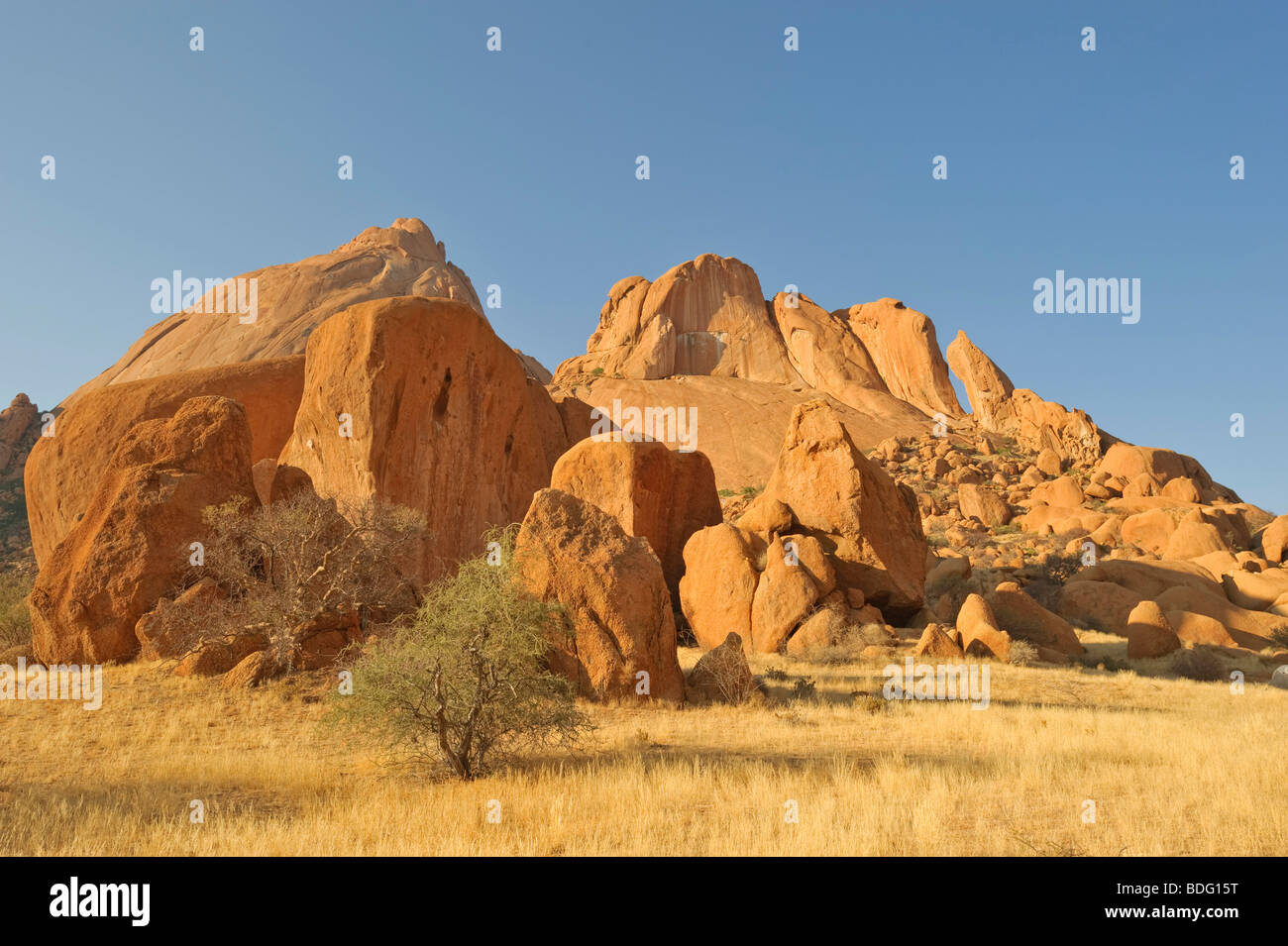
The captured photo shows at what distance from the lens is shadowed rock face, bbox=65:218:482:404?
56281 millimetres

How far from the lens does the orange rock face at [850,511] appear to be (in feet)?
69.2

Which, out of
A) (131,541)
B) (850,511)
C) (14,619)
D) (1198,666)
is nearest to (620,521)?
(850,511)

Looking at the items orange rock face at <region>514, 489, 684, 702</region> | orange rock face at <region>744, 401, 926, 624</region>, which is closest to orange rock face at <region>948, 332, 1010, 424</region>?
orange rock face at <region>744, 401, 926, 624</region>

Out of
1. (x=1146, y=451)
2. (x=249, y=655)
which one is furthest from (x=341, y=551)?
(x=1146, y=451)

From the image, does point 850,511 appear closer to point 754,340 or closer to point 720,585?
point 720,585

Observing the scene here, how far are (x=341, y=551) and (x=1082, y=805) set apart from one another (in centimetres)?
1166

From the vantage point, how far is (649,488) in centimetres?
2217

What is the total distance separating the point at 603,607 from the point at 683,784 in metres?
4.67

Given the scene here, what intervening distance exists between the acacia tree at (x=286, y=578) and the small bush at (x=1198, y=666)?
15880 millimetres

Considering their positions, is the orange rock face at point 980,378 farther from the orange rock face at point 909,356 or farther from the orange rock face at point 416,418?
the orange rock face at point 416,418

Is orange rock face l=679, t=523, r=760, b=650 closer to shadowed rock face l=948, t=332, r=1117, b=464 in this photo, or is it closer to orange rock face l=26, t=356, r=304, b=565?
orange rock face l=26, t=356, r=304, b=565
